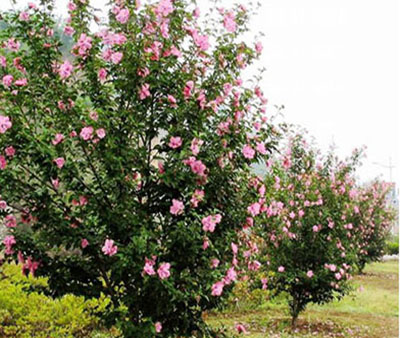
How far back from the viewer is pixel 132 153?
3.35 metres

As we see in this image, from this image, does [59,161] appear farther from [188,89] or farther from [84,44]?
[188,89]

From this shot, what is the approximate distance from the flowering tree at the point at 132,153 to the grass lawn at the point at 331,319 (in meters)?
4.23

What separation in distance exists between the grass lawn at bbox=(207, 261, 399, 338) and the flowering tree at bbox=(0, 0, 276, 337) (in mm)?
4234

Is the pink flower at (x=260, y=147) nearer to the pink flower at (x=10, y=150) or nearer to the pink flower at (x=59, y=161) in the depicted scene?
the pink flower at (x=59, y=161)

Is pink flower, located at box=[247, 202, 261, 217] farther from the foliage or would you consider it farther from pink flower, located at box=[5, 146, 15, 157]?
the foliage

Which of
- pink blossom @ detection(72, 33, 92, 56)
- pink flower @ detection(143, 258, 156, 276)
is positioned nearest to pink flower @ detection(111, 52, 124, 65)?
pink blossom @ detection(72, 33, 92, 56)

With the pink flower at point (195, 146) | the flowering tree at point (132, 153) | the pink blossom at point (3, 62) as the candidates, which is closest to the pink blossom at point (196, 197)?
the flowering tree at point (132, 153)

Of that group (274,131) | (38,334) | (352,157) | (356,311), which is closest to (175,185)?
(274,131)

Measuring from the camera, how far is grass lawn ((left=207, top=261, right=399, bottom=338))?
795 cm

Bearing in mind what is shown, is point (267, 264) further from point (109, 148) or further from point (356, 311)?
point (109, 148)

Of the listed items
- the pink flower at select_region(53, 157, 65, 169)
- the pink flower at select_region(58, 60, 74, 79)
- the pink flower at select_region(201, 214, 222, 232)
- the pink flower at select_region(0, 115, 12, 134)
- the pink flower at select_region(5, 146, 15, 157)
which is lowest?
the pink flower at select_region(201, 214, 222, 232)

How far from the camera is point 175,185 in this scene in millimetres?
3303

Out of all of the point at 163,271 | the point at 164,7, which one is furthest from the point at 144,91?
the point at 163,271

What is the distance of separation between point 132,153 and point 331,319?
7319 millimetres
